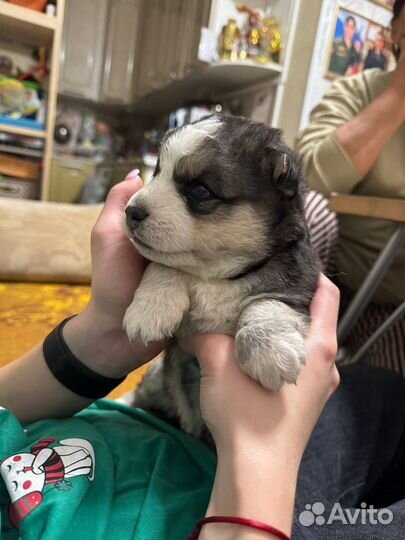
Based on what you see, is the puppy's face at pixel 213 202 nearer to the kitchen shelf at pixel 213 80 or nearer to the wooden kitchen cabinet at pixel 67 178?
the kitchen shelf at pixel 213 80

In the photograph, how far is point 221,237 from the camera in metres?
0.88

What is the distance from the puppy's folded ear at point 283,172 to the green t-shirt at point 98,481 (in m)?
0.59

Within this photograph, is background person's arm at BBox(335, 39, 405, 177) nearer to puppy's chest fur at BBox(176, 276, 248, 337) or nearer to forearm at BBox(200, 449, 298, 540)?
puppy's chest fur at BBox(176, 276, 248, 337)

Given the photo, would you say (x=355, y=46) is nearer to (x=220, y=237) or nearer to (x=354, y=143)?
(x=354, y=143)

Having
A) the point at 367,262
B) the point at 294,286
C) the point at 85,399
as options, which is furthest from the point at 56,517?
the point at 367,262

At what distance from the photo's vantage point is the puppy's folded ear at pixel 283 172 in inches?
36.0

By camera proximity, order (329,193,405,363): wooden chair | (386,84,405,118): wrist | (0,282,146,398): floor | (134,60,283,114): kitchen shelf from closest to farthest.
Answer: (329,193,405,363): wooden chair < (0,282,146,398): floor < (386,84,405,118): wrist < (134,60,283,114): kitchen shelf

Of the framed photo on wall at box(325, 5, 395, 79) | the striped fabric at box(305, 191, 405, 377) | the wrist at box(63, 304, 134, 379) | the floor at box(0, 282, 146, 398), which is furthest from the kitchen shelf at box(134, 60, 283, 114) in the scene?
the wrist at box(63, 304, 134, 379)

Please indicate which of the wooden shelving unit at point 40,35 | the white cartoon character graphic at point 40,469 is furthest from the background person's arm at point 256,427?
the wooden shelving unit at point 40,35

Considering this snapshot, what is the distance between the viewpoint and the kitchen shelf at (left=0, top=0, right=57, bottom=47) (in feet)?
11.3

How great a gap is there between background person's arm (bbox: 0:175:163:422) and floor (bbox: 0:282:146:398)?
43cm

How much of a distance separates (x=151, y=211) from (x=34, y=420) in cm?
53

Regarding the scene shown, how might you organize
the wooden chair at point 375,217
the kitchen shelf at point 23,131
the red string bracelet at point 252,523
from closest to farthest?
the red string bracelet at point 252,523
the wooden chair at point 375,217
the kitchen shelf at point 23,131

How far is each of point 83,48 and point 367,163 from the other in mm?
4858
